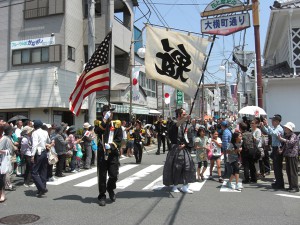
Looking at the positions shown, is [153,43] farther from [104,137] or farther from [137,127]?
[137,127]

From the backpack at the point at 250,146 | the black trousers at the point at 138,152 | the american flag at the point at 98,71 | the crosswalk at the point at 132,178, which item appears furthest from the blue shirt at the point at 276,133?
the black trousers at the point at 138,152

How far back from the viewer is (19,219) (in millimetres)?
5984

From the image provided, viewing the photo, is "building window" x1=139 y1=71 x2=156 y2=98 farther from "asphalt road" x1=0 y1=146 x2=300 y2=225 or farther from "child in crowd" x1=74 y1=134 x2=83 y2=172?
"asphalt road" x1=0 y1=146 x2=300 y2=225

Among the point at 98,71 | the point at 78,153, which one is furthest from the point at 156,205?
the point at 78,153

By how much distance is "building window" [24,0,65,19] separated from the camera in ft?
76.6

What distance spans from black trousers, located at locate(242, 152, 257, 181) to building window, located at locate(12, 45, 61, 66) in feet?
55.4

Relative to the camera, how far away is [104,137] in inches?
287

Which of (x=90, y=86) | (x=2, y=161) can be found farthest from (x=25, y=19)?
(x=2, y=161)

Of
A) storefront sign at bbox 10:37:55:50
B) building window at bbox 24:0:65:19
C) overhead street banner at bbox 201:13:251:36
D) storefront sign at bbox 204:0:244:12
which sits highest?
building window at bbox 24:0:65:19

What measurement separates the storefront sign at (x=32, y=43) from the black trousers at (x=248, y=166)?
1777 centimetres

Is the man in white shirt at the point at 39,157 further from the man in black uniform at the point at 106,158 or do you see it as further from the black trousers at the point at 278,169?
the black trousers at the point at 278,169

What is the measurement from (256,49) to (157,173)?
5.98 metres

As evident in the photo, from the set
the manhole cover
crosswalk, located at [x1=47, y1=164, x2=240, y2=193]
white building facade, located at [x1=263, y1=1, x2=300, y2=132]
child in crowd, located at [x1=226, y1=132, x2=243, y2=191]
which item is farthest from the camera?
white building facade, located at [x1=263, y1=1, x2=300, y2=132]

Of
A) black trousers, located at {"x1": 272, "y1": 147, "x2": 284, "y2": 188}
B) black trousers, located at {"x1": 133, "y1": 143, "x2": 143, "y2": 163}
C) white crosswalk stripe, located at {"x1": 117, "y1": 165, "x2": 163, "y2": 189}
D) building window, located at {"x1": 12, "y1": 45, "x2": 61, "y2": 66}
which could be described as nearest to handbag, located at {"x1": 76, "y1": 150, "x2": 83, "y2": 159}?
white crosswalk stripe, located at {"x1": 117, "y1": 165, "x2": 163, "y2": 189}
